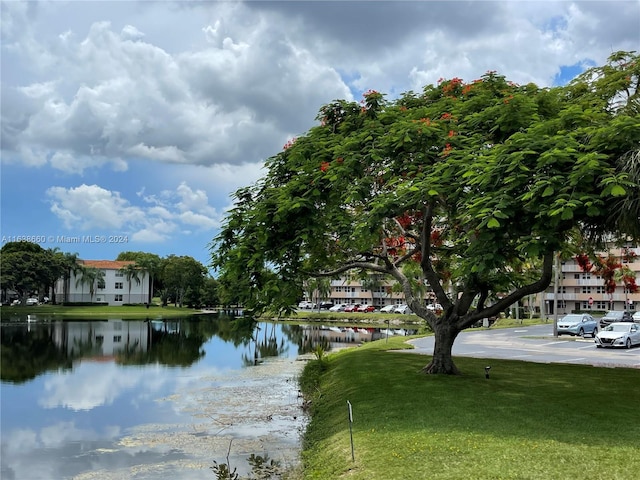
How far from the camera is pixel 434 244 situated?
22219 mm

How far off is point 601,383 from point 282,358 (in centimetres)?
2096

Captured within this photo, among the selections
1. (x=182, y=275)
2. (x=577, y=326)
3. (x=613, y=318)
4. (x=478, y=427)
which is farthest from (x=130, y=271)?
(x=478, y=427)

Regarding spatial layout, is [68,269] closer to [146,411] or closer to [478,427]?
[146,411]

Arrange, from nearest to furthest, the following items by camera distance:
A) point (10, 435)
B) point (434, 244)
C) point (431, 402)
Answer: point (431, 402) < point (10, 435) < point (434, 244)

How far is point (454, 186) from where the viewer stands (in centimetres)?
1349

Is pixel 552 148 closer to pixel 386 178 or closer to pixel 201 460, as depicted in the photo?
pixel 386 178

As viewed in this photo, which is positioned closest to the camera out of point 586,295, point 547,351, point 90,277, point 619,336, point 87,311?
point 547,351

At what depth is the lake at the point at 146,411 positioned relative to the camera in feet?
45.8

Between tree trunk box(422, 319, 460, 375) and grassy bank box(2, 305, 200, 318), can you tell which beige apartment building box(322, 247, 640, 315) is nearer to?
grassy bank box(2, 305, 200, 318)

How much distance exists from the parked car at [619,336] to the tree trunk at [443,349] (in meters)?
18.4

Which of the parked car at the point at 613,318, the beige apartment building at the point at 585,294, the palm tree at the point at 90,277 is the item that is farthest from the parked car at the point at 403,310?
the palm tree at the point at 90,277

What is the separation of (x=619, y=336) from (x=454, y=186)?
24926 mm

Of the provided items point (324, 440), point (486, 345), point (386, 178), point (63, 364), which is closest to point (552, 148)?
point (386, 178)

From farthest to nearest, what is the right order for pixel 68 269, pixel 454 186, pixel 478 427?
1. pixel 68 269
2. pixel 454 186
3. pixel 478 427
